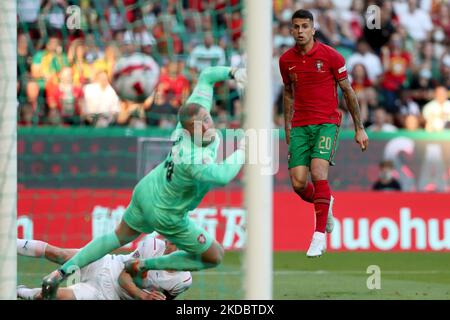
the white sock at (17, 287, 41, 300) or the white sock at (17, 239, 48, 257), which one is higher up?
the white sock at (17, 239, 48, 257)

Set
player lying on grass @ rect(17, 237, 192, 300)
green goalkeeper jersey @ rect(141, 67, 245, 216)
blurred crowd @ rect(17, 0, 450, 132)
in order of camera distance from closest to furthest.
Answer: player lying on grass @ rect(17, 237, 192, 300) → green goalkeeper jersey @ rect(141, 67, 245, 216) → blurred crowd @ rect(17, 0, 450, 132)

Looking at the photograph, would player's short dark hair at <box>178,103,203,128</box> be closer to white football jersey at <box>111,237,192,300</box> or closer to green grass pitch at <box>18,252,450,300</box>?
white football jersey at <box>111,237,192,300</box>

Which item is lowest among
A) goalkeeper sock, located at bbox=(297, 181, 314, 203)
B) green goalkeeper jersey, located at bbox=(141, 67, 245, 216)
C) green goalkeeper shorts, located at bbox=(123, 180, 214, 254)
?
green goalkeeper shorts, located at bbox=(123, 180, 214, 254)

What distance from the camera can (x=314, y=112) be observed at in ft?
32.4

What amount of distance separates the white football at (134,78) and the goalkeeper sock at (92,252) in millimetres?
2654

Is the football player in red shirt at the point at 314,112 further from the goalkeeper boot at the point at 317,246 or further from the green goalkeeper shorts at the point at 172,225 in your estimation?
the green goalkeeper shorts at the point at 172,225

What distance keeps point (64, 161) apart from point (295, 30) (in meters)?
5.29

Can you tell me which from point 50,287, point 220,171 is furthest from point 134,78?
point 50,287

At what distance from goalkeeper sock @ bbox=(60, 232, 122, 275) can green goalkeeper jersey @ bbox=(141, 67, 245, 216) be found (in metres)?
0.44

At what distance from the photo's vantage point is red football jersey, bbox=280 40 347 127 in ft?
31.8

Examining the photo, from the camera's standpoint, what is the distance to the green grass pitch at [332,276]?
9.98m

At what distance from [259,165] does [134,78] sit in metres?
5.02

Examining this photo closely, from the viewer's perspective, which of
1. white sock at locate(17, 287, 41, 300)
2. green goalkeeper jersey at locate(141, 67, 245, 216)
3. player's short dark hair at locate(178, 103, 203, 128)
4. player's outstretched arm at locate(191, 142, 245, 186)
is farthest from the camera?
player's short dark hair at locate(178, 103, 203, 128)

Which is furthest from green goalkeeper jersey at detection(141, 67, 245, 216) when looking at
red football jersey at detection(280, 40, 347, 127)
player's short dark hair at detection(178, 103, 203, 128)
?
red football jersey at detection(280, 40, 347, 127)
